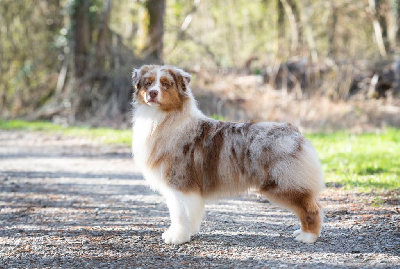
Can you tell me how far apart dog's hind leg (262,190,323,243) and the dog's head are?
141cm

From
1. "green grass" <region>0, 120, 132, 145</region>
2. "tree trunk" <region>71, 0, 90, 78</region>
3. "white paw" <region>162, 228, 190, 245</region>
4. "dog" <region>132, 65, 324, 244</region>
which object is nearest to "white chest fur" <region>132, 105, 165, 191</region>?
"dog" <region>132, 65, 324, 244</region>

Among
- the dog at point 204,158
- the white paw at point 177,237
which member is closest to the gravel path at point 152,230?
the white paw at point 177,237

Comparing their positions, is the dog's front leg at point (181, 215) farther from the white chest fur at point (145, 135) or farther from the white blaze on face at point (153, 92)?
the white blaze on face at point (153, 92)

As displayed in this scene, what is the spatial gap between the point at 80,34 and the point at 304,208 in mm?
15079

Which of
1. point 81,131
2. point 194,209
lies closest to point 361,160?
point 194,209

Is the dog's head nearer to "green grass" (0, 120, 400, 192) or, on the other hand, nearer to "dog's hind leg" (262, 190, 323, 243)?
"dog's hind leg" (262, 190, 323, 243)

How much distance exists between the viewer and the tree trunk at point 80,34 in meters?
17.6

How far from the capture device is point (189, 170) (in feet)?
16.2

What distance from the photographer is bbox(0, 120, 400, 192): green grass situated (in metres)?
7.26

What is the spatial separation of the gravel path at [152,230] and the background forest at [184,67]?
7849mm

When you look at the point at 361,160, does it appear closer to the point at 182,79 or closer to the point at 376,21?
the point at 182,79

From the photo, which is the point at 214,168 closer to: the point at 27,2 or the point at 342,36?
the point at 27,2

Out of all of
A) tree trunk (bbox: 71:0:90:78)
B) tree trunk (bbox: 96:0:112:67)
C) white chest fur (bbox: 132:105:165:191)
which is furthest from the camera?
tree trunk (bbox: 71:0:90:78)

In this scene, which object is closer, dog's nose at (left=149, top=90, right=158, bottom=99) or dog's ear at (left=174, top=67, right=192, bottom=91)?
dog's nose at (left=149, top=90, right=158, bottom=99)
